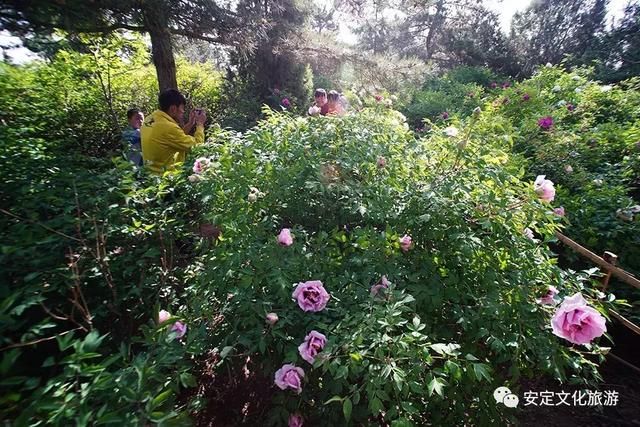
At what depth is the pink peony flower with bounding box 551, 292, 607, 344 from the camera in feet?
3.54

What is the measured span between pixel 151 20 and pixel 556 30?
2063 centimetres

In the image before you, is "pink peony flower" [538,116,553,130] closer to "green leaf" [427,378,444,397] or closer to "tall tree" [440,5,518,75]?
"green leaf" [427,378,444,397]

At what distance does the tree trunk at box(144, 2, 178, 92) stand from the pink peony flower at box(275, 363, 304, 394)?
377cm

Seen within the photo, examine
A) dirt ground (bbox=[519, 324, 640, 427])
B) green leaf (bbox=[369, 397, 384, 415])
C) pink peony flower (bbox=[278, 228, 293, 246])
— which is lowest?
dirt ground (bbox=[519, 324, 640, 427])

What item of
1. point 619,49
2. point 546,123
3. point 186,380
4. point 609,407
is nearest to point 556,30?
point 619,49

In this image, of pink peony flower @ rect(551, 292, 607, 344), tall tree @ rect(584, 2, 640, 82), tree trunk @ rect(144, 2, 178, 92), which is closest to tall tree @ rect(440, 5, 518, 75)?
tall tree @ rect(584, 2, 640, 82)

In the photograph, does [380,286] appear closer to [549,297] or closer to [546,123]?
[549,297]

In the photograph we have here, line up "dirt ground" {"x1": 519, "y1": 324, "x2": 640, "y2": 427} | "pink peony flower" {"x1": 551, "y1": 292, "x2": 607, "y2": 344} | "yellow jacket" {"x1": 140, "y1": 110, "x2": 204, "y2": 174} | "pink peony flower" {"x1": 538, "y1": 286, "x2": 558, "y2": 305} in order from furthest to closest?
"yellow jacket" {"x1": 140, "y1": 110, "x2": 204, "y2": 174}, "dirt ground" {"x1": 519, "y1": 324, "x2": 640, "y2": 427}, "pink peony flower" {"x1": 538, "y1": 286, "x2": 558, "y2": 305}, "pink peony flower" {"x1": 551, "y1": 292, "x2": 607, "y2": 344}

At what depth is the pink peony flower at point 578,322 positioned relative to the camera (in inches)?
42.4

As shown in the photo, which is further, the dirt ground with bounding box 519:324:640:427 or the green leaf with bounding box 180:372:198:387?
the dirt ground with bounding box 519:324:640:427

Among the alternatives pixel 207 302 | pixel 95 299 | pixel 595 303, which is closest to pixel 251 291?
pixel 207 302

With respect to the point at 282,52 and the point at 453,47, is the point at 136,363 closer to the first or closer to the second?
the point at 282,52

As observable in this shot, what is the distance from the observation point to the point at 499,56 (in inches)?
645

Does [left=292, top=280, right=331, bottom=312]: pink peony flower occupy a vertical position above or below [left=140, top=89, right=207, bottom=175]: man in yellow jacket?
above
